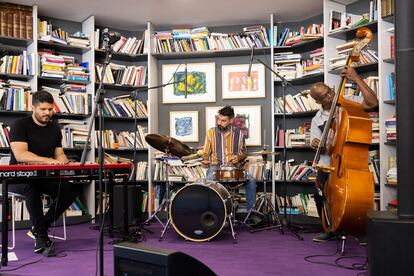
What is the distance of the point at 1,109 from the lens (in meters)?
5.33

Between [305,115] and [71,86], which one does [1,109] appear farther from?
[305,115]

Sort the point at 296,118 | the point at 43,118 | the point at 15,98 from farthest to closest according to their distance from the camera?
the point at 296,118
the point at 15,98
the point at 43,118

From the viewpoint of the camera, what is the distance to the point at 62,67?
5809 millimetres

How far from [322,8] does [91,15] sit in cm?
298

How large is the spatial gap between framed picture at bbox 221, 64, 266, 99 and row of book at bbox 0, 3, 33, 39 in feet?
8.43

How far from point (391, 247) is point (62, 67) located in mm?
4811

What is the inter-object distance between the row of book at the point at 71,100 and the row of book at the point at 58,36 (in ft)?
1.87

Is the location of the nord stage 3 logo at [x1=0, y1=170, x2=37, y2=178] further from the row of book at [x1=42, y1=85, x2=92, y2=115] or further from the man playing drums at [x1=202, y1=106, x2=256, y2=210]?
the row of book at [x1=42, y1=85, x2=92, y2=115]

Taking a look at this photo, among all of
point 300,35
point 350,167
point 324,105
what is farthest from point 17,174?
point 300,35

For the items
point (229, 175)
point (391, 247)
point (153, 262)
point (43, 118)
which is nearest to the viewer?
point (153, 262)

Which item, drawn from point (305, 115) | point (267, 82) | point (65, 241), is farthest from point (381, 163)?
point (65, 241)

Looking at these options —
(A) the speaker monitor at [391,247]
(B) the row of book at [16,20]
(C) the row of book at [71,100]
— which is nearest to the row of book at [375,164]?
(A) the speaker monitor at [391,247]

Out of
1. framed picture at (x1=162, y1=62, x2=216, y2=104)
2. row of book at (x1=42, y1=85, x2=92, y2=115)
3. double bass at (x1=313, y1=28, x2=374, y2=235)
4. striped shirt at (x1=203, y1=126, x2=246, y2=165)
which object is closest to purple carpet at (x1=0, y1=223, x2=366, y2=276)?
double bass at (x1=313, y1=28, x2=374, y2=235)

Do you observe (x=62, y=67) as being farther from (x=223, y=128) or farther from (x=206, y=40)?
(x=223, y=128)
